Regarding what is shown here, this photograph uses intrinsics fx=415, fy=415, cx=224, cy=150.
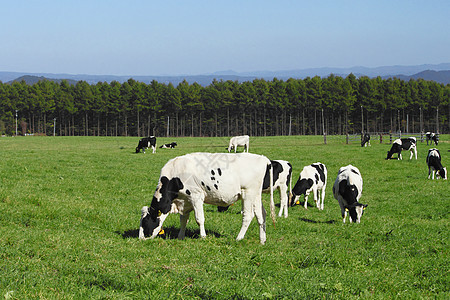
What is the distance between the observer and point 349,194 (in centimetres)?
1352

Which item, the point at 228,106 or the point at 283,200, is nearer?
the point at 283,200

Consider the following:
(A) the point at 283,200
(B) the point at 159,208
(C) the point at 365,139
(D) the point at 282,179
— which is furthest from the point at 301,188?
(C) the point at 365,139

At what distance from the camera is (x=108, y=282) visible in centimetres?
662

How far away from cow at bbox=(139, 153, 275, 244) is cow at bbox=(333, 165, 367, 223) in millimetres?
4266

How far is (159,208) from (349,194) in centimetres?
665

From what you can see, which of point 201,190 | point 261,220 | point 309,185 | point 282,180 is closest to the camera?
point 261,220

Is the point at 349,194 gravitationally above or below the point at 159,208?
below

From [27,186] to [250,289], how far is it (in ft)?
41.4

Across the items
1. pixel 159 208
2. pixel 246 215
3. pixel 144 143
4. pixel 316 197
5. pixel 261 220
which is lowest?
pixel 316 197

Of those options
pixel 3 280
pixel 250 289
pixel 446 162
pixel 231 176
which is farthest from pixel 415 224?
pixel 446 162

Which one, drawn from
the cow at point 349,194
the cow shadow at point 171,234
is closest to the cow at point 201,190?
the cow shadow at point 171,234

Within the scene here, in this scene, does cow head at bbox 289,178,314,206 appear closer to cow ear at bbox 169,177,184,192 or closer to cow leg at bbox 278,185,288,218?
cow leg at bbox 278,185,288,218

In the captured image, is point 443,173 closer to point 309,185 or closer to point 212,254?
point 309,185

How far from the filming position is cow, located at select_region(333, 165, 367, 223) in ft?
43.0
